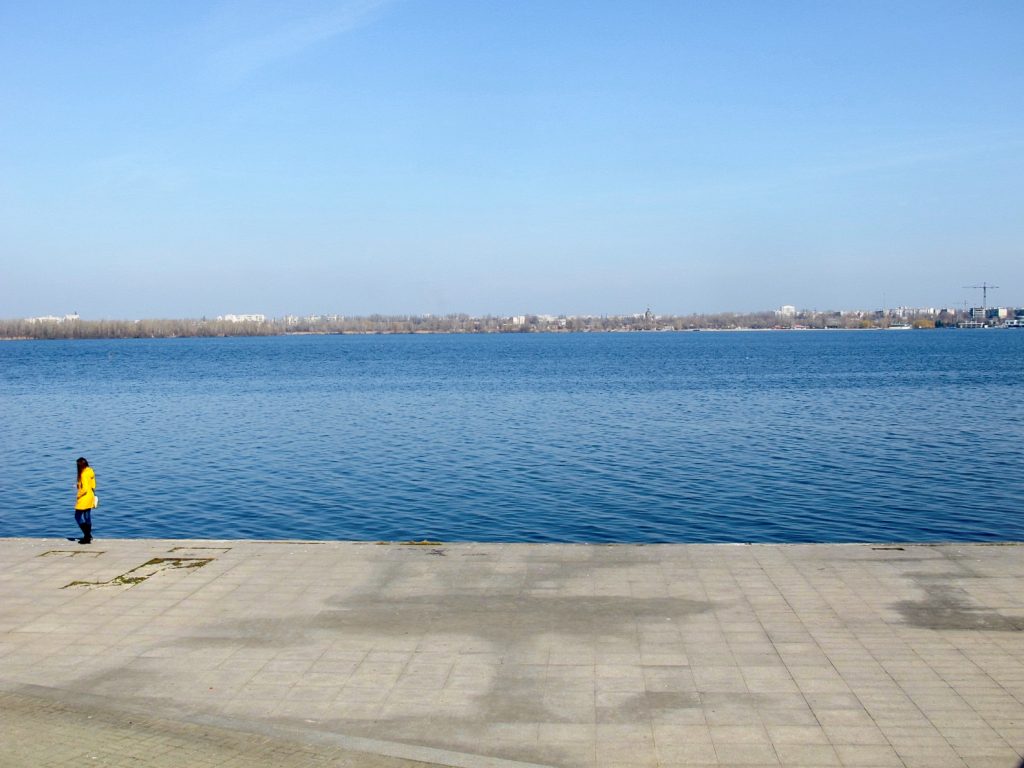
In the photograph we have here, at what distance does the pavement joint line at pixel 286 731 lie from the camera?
28.8 feet

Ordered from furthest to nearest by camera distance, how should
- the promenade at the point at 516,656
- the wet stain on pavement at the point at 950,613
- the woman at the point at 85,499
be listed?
the woman at the point at 85,499 < the wet stain on pavement at the point at 950,613 < the promenade at the point at 516,656

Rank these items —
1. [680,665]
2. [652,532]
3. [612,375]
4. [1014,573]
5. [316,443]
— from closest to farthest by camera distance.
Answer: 1. [680,665]
2. [1014,573]
3. [652,532]
4. [316,443]
5. [612,375]

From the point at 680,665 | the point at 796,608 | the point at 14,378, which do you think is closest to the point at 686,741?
the point at 680,665

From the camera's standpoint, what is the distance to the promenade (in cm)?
910

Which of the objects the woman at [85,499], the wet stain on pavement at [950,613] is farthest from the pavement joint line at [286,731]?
the woman at [85,499]

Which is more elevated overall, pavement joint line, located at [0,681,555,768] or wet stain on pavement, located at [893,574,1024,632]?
wet stain on pavement, located at [893,574,1024,632]

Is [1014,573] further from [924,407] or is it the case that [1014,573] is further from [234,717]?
[924,407]

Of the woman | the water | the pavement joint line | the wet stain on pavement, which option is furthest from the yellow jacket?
the wet stain on pavement

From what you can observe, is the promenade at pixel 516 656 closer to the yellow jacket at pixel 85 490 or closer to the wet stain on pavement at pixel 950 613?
the wet stain on pavement at pixel 950 613

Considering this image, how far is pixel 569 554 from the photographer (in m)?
15.9

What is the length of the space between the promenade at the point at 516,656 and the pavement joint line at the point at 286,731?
34mm

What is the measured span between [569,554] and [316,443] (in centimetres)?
2668

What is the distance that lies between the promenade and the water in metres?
8.69

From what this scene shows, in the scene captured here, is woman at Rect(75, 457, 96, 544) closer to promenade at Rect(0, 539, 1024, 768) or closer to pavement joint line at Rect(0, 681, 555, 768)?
promenade at Rect(0, 539, 1024, 768)
